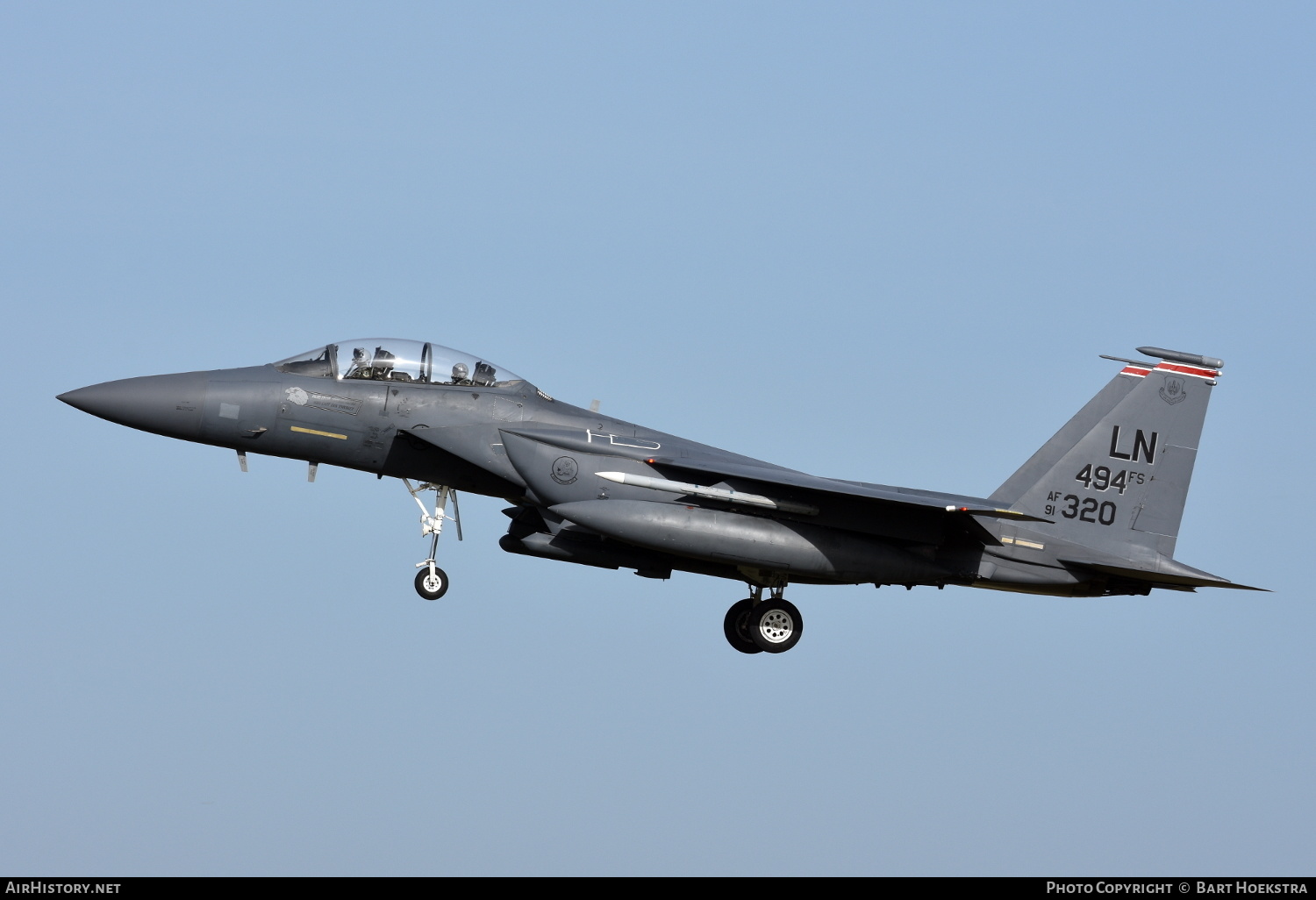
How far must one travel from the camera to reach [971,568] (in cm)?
2089

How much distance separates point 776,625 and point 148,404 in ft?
27.1

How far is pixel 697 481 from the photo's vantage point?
2006cm

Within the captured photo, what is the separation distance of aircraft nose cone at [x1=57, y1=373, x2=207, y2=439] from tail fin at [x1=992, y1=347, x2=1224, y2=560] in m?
10.4

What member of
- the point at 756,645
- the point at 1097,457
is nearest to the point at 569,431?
the point at 756,645

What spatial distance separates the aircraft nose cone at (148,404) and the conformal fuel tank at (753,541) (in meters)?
4.59

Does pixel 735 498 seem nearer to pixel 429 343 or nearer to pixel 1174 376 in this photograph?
pixel 429 343

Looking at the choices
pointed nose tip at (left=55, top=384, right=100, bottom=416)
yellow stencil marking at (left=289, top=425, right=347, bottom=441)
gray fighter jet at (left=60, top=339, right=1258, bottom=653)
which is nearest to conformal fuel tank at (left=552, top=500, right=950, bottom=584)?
gray fighter jet at (left=60, top=339, right=1258, bottom=653)

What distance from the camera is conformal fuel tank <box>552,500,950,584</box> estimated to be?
19188 millimetres

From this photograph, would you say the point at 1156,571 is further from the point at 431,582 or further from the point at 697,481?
the point at 431,582

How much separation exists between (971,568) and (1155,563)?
246 cm

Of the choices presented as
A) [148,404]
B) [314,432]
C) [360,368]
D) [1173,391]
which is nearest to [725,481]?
[360,368]
